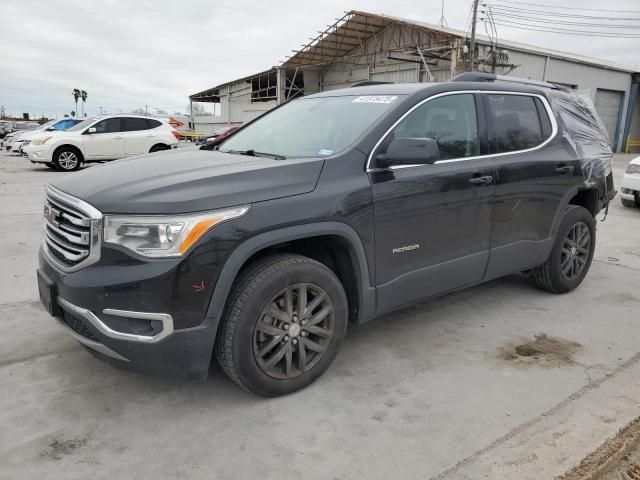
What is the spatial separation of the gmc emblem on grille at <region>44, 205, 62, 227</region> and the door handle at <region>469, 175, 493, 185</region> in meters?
2.68

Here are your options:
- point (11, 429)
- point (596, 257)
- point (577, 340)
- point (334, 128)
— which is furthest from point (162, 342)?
point (596, 257)

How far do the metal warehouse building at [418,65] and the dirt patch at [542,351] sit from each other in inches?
757

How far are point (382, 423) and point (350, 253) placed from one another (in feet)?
3.20

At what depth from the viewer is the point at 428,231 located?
3436 millimetres

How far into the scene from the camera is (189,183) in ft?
8.78

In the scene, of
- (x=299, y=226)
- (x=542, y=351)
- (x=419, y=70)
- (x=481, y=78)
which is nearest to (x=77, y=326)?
(x=299, y=226)

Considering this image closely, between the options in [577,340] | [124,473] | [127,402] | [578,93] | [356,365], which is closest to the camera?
[124,473]

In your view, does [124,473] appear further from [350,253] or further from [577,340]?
[577,340]

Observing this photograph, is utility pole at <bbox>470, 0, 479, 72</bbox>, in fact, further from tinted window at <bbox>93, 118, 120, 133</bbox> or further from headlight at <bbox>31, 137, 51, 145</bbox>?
headlight at <bbox>31, 137, 51, 145</bbox>

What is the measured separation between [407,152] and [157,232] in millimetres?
1513

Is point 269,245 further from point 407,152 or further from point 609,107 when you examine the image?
point 609,107

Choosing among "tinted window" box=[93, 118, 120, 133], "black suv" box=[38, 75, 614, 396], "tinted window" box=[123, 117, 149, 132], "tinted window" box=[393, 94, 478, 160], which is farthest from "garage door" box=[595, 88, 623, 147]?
"tinted window" box=[393, 94, 478, 160]

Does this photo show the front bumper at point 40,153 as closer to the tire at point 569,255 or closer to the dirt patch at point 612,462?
the tire at point 569,255

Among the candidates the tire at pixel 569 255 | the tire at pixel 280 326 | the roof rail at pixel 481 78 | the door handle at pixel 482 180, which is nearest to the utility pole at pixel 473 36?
the roof rail at pixel 481 78
